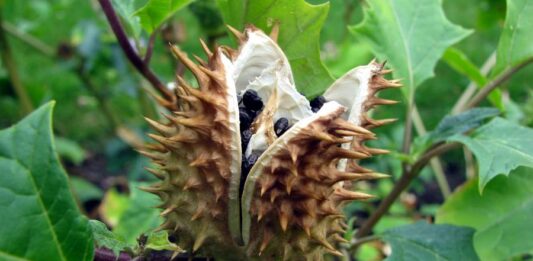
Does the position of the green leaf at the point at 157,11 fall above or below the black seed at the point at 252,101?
above

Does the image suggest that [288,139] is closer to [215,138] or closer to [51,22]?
[215,138]

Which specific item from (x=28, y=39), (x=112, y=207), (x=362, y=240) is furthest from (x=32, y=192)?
(x=28, y=39)

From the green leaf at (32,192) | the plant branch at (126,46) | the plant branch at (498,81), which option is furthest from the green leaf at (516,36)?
the green leaf at (32,192)

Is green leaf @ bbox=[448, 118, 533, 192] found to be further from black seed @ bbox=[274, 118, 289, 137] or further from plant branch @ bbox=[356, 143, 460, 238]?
black seed @ bbox=[274, 118, 289, 137]

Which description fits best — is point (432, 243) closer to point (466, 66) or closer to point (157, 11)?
point (466, 66)

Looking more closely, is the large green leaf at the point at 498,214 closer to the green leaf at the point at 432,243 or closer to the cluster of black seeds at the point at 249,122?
the green leaf at the point at 432,243

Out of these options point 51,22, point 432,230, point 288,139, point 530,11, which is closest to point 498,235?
point 432,230
